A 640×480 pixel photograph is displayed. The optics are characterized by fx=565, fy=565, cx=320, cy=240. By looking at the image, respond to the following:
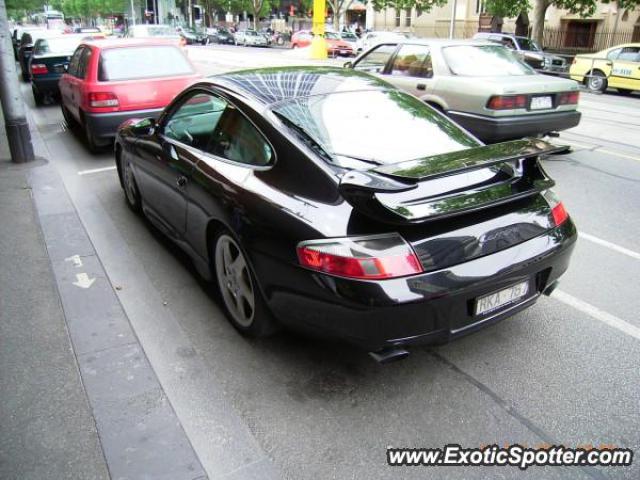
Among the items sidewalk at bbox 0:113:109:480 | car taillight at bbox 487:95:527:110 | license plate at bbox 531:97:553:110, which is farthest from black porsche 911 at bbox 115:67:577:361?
license plate at bbox 531:97:553:110

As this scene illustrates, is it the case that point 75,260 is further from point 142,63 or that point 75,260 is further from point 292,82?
point 142,63

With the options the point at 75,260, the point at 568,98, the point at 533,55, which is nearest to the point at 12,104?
the point at 75,260

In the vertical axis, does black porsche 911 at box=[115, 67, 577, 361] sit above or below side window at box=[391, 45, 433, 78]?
below

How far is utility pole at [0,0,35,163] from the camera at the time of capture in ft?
26.2

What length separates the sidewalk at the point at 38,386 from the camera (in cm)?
269

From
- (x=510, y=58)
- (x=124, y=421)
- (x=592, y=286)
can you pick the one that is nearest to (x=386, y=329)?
(x=124, y=421)

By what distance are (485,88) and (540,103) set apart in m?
0.89

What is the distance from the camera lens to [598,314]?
13.0 feet

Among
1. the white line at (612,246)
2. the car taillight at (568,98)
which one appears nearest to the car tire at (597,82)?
the car taillight at (568,98)

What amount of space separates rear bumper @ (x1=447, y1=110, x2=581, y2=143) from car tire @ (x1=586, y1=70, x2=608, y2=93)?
11244mm

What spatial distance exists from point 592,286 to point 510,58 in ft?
17.1

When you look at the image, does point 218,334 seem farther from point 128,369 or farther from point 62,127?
point 62,127

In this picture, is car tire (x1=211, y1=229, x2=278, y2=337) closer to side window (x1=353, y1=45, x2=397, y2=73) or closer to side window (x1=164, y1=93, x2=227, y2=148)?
side window (x1=164, y1=93, x2=227, y2=148)

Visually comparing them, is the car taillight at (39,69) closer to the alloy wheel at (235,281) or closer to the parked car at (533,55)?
the alloy wheel at (235,281)
